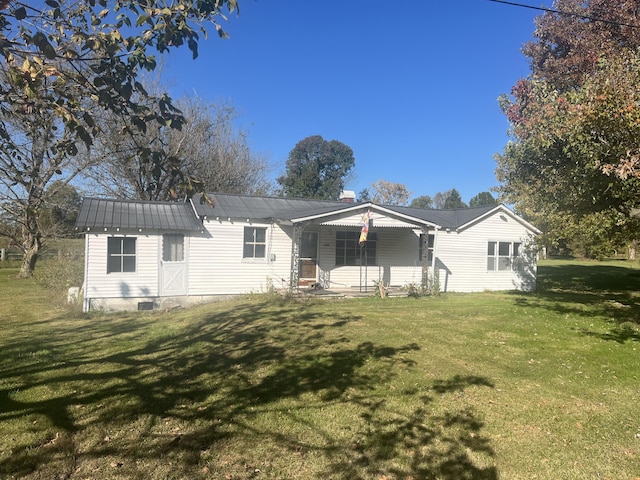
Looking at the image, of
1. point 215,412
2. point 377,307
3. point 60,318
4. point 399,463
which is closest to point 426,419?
point 399,463

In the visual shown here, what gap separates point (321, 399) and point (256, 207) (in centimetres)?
1126

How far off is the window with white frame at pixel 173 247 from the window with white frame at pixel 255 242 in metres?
2.07

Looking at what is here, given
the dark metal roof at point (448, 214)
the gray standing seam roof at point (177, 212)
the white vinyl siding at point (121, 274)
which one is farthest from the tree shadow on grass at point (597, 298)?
the white vinyl siding at point (121, 274)

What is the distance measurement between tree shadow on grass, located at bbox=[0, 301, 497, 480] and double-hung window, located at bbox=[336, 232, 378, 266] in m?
8.07

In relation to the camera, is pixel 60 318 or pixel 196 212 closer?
pixel 60 318

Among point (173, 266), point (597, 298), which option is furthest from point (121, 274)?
point (597, 298)

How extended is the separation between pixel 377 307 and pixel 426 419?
8173 millimetres

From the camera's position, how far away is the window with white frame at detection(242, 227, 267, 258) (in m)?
15.1

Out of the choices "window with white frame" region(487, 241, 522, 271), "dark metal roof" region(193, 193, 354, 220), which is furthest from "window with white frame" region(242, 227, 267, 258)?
"window with white frame" region(487, 241, 522, 271)

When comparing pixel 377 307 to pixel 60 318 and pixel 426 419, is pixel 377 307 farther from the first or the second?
pixel 60 318

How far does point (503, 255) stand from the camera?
61.9 ft

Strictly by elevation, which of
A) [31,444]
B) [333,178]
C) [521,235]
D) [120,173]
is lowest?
[31,444]

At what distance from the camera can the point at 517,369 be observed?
7.05 metres

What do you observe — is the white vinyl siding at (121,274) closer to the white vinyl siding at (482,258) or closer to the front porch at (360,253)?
the front porch at (360,253)
